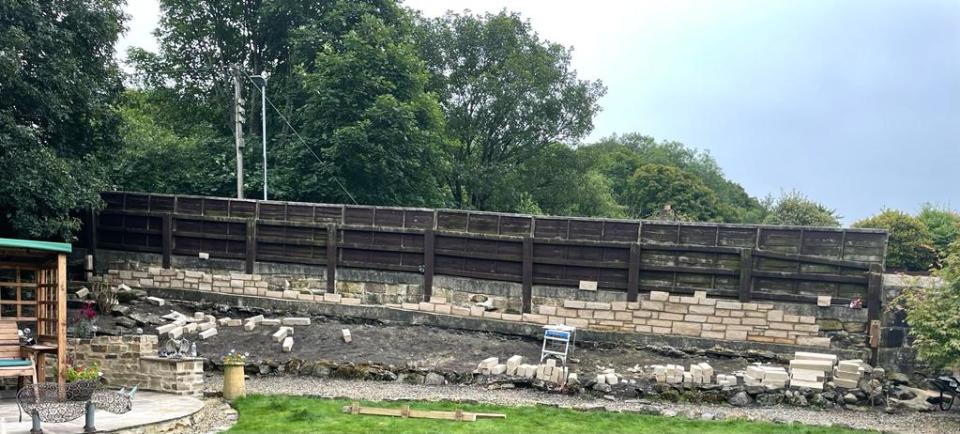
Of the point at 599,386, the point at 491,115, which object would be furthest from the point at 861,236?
the point at 491,115

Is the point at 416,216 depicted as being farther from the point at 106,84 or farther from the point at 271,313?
the point at 106,84

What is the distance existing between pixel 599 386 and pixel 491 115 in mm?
22802

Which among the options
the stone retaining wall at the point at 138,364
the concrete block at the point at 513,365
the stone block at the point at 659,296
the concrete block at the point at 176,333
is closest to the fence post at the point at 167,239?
the concrete block at the point at 176,333

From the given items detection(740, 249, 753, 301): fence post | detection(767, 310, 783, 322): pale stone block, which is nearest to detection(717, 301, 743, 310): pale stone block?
detection(740, 249, 753, 301): fence post

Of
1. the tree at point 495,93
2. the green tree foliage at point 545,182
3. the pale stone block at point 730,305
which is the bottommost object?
the pale stone block at point 730,305

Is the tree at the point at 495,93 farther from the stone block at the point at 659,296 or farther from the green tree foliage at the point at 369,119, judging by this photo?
the stone block at the point at 659,296

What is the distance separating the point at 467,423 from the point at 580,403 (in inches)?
112

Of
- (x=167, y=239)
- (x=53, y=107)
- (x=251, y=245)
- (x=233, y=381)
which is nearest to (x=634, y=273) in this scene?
(x=233, y=381)

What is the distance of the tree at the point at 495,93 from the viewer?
34969mm

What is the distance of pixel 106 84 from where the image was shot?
2036 cm

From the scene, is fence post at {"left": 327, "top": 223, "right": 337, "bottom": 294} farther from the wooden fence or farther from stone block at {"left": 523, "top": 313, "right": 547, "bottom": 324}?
stone block at {"left": 523, "top": 313, "right": 547, "bottom": 324}

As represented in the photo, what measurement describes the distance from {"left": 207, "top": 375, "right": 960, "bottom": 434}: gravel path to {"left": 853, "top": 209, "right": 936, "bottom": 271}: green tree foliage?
739 inches

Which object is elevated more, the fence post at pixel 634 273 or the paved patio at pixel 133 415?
the fence post at pixel 634 273

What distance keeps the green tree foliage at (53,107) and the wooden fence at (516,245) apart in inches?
88.2
